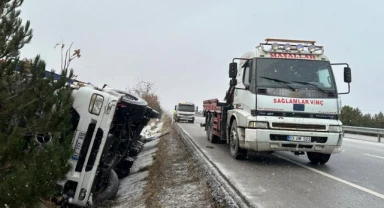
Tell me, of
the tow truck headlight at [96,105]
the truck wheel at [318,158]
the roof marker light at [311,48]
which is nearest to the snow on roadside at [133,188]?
the tow truck headlight at [96,105]

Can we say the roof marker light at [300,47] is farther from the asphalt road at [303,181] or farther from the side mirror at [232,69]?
the asphalt road at [303,181]

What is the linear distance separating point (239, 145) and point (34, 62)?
508cm

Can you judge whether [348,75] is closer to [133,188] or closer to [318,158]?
[318,158]

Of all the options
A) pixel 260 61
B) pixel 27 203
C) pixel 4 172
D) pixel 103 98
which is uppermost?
pixel 260 61

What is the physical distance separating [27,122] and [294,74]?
5.64 metres

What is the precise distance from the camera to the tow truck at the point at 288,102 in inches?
288

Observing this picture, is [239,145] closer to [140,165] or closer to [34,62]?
[140,165]

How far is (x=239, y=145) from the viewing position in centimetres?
808

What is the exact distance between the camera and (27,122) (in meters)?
4.00

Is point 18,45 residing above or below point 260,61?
below

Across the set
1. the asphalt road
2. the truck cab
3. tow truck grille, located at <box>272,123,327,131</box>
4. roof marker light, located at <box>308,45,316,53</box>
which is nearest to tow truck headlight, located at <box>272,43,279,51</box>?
roof marker light, located at <box>308,45,316,53</box>

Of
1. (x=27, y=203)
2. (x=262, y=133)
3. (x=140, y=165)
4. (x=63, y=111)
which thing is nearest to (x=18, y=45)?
(x=63, y=111)

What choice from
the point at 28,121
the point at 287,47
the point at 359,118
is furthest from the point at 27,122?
the point at 359,118

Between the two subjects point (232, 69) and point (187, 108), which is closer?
point (232, 69)
